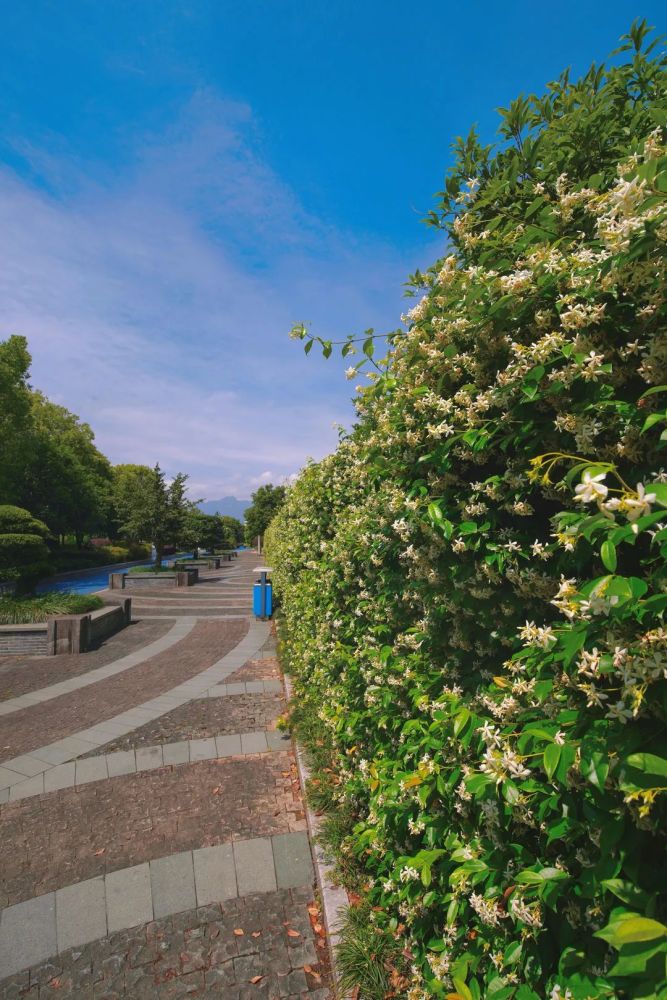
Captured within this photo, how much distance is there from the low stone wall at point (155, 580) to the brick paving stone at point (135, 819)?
63.8ft

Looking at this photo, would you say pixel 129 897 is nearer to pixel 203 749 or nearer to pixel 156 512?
pixel 203 749

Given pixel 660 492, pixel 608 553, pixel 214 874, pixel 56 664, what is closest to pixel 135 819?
pixel 214 874

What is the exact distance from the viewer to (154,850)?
397cm

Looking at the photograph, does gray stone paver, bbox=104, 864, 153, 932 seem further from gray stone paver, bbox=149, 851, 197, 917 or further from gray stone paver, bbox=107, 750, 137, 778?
gray stone paver, bbox=107, 750, 137, 778

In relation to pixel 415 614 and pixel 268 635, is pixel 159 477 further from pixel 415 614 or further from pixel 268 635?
pixel 415 614

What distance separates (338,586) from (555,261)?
3.45 m

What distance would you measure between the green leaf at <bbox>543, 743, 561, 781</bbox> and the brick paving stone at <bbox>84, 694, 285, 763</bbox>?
5.86 meters

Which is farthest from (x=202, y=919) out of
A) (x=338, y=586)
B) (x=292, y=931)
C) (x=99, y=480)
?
(x=99, y=480)

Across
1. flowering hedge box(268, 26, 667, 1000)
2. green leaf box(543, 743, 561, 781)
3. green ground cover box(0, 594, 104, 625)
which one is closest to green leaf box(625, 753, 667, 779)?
flowering hedge box(268, 26, 667, 1000)

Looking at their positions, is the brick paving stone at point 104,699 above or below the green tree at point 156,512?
below

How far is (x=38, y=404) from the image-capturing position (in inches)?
1761

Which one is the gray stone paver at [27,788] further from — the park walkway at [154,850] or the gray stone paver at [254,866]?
the gray stone paver at [254,866]

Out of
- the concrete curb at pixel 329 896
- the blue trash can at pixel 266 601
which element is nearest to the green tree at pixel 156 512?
the blue trash can at pixel 266 601

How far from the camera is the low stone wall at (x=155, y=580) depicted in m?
23.5
